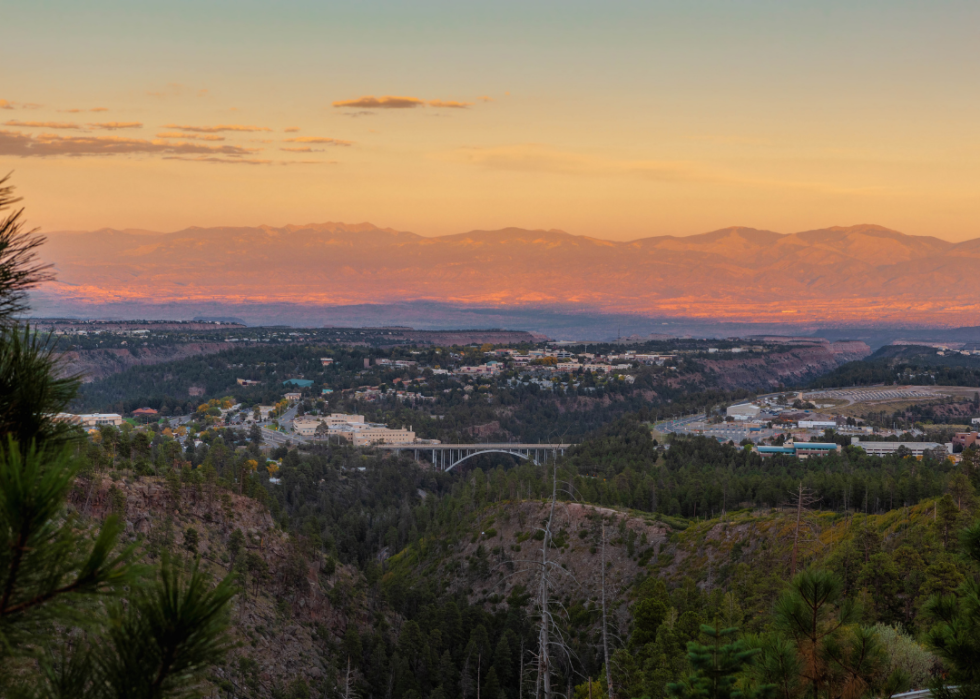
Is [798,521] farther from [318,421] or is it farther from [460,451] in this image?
[318,421]

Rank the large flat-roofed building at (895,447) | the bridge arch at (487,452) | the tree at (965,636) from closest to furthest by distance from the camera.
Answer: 1. the tree at (965,636)
2. the large flat-roofed building at (895,447)
3. the bridge arch at (487,452)

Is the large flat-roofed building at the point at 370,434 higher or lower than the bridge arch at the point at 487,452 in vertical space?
higher

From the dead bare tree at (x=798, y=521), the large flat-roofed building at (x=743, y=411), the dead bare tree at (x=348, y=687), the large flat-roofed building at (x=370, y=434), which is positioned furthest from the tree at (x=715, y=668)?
the large flat-roofed building at (x=743, y=411)

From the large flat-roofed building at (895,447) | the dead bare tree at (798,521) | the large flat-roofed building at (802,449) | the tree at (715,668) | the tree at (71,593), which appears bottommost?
the large flat-roofed building at (802,449)

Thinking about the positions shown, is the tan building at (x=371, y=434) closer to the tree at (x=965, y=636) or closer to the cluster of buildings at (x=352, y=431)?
the cluster of buildings at (x=352, y=431)

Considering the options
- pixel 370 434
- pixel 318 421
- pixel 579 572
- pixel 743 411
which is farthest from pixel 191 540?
pixel 743 411


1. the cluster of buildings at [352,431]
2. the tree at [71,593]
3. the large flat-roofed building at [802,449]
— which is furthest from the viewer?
the cluster of buildings at [352,431]

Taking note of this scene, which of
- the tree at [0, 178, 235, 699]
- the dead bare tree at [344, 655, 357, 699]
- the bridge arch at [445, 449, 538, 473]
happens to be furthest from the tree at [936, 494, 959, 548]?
the bridge arch at [445, 449, 538, 473]
